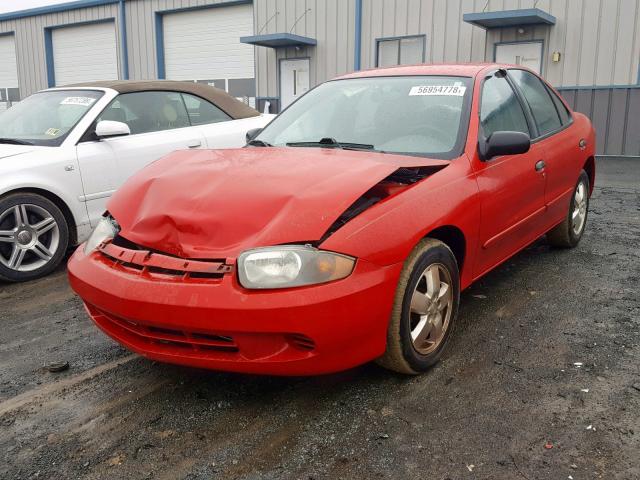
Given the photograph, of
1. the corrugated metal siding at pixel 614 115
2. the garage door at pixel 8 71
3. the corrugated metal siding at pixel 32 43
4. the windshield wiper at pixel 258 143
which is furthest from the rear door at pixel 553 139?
the garage door at pixel 8 71

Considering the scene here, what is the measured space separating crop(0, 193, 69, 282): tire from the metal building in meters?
10.7

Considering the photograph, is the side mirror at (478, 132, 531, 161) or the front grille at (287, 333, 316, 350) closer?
the front grille at (287, 333, 316, 350)

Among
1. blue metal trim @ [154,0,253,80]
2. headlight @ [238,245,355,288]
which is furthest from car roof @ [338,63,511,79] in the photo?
blue metal trim @ [154,0,253,80]

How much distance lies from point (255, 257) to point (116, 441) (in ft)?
3.05

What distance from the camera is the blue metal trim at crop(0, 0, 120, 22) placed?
67.4 feet

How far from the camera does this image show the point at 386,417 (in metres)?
2.55

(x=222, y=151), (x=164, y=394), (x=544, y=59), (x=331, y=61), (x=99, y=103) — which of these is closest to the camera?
(x=164, y=394)

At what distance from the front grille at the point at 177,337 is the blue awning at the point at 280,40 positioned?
13.8 m

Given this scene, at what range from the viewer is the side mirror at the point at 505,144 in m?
3.32

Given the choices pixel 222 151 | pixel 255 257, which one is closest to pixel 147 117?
pixel 222 151

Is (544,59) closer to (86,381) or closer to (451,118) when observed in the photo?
(451,118)

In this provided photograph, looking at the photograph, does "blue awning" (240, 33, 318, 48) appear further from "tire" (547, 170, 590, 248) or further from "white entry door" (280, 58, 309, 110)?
"tire" (547, 170, 590, 248)

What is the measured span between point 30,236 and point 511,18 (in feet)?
36.4

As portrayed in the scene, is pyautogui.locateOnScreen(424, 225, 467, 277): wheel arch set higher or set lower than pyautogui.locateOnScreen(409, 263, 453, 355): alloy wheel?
higher
